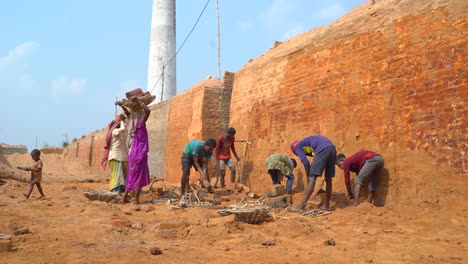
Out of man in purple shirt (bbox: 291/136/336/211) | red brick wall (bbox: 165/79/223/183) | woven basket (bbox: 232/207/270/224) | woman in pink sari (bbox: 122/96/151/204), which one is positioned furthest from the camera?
red brick wall (bbox: 165/79/223/183)

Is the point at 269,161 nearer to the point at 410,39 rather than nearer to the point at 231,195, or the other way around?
the point at 231,195

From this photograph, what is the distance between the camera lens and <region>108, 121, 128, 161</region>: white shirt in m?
6.82

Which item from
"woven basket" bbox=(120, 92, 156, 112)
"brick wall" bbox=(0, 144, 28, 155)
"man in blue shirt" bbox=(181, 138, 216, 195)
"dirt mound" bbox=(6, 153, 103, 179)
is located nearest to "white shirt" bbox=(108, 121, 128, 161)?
"woven basket" bbox=(120, 92, 156, 112)

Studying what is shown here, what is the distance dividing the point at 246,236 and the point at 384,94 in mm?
2795

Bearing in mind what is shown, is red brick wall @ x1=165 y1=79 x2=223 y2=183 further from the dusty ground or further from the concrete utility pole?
the concrete utility pole

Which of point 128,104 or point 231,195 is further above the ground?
point 128,104

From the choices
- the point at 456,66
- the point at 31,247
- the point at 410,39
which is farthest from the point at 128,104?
the point at 456,66

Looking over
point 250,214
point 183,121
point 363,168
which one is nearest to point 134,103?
point 250,214

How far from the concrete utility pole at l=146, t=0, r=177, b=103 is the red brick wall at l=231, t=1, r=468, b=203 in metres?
15.8

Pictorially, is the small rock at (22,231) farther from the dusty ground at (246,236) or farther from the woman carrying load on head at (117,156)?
the woman carrying load on head at (117,156)

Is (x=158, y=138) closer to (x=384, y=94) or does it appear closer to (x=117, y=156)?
(x=117, y=156)

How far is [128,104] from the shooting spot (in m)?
6.69

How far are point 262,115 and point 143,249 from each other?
16.2ft

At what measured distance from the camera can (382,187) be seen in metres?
5.04
